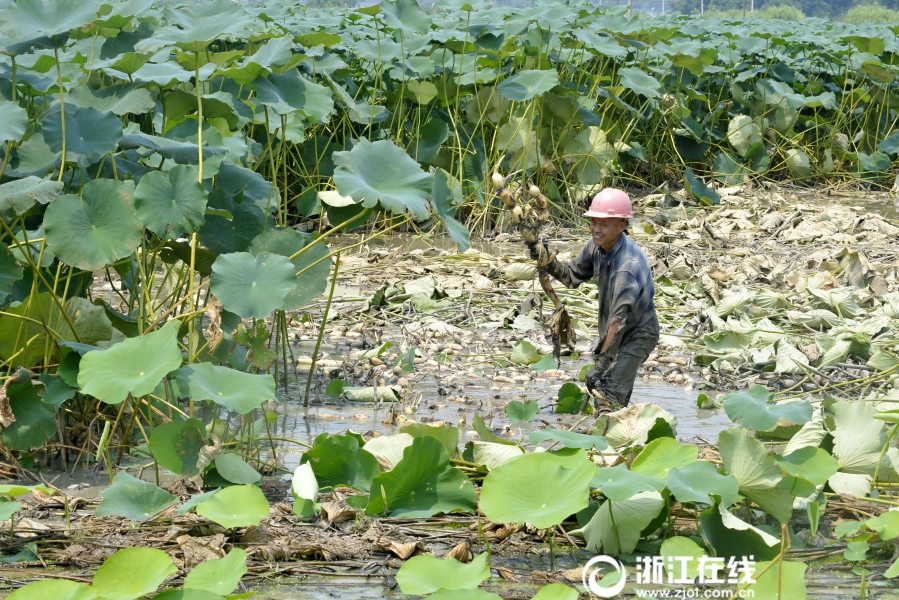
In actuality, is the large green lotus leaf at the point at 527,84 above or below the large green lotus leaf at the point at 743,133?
above

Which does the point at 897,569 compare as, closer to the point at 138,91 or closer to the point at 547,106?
the point at 138,91

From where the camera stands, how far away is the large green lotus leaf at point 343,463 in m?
2.99

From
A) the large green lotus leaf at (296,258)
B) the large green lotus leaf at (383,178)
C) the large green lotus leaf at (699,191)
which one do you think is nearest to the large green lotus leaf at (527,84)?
the large green lotus leaf at (699,191)

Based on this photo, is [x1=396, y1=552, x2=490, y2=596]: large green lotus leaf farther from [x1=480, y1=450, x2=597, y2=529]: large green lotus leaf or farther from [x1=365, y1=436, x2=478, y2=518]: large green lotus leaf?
[x1=365, y1=436, x2=478, y2=518]: large green lotus leaf

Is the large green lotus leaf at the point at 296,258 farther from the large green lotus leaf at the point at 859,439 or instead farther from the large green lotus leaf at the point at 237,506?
the large green lotus leaf at the point at 859,439

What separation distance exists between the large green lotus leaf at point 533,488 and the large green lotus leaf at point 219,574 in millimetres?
610

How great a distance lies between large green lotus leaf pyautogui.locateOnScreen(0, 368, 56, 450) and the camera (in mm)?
3049

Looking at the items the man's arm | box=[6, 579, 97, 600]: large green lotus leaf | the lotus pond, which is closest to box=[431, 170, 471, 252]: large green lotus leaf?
the lotus pond

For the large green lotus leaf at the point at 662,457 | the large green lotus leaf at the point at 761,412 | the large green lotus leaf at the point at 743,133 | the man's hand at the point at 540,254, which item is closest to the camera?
the large green lotus leaf at the point at 662,457

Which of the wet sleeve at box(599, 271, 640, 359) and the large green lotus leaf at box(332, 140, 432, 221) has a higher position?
the large green lotus leaf at box(332, 140, 432, 221)

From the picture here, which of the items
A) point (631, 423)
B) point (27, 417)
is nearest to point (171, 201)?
point (27, 417)

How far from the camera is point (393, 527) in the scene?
2770 millimetres

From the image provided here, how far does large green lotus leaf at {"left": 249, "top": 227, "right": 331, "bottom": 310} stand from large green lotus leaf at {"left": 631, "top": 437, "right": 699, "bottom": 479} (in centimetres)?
138

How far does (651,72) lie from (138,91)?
650 centimetres
